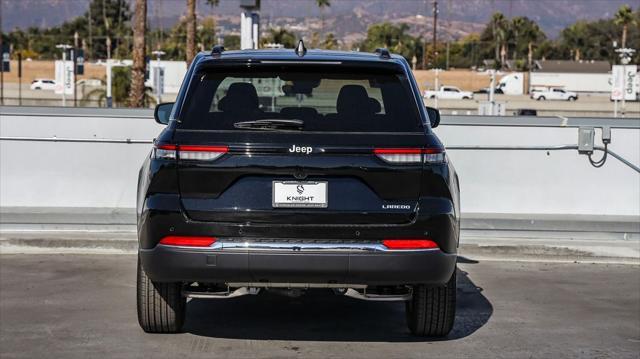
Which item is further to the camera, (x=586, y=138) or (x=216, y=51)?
(x=586, y=138)

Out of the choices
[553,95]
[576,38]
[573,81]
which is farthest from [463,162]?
[576,38]

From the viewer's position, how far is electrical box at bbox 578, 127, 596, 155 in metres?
12.6

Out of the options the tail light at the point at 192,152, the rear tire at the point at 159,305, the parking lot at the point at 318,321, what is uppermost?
the tail light at the point at 192,152

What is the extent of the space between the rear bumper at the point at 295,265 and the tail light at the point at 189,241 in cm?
3

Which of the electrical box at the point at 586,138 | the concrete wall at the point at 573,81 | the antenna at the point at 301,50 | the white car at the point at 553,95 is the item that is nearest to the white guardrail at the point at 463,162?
the electrical box at the point at 586,138

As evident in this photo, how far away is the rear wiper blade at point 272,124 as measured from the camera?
21.5ft

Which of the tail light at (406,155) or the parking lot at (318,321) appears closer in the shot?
the tail light at (406,155)

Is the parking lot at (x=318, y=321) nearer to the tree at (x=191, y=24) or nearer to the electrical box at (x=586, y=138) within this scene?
the electrical box at (x=586, y=138)

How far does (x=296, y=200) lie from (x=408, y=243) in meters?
0.70

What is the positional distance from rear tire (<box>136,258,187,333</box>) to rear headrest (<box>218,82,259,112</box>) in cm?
120

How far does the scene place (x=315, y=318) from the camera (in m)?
8.27

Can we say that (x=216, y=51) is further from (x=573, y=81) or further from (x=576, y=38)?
(x=576, y=38)

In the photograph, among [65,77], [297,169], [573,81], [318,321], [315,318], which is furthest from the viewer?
[573,81]

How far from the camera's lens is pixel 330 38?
15088cm
